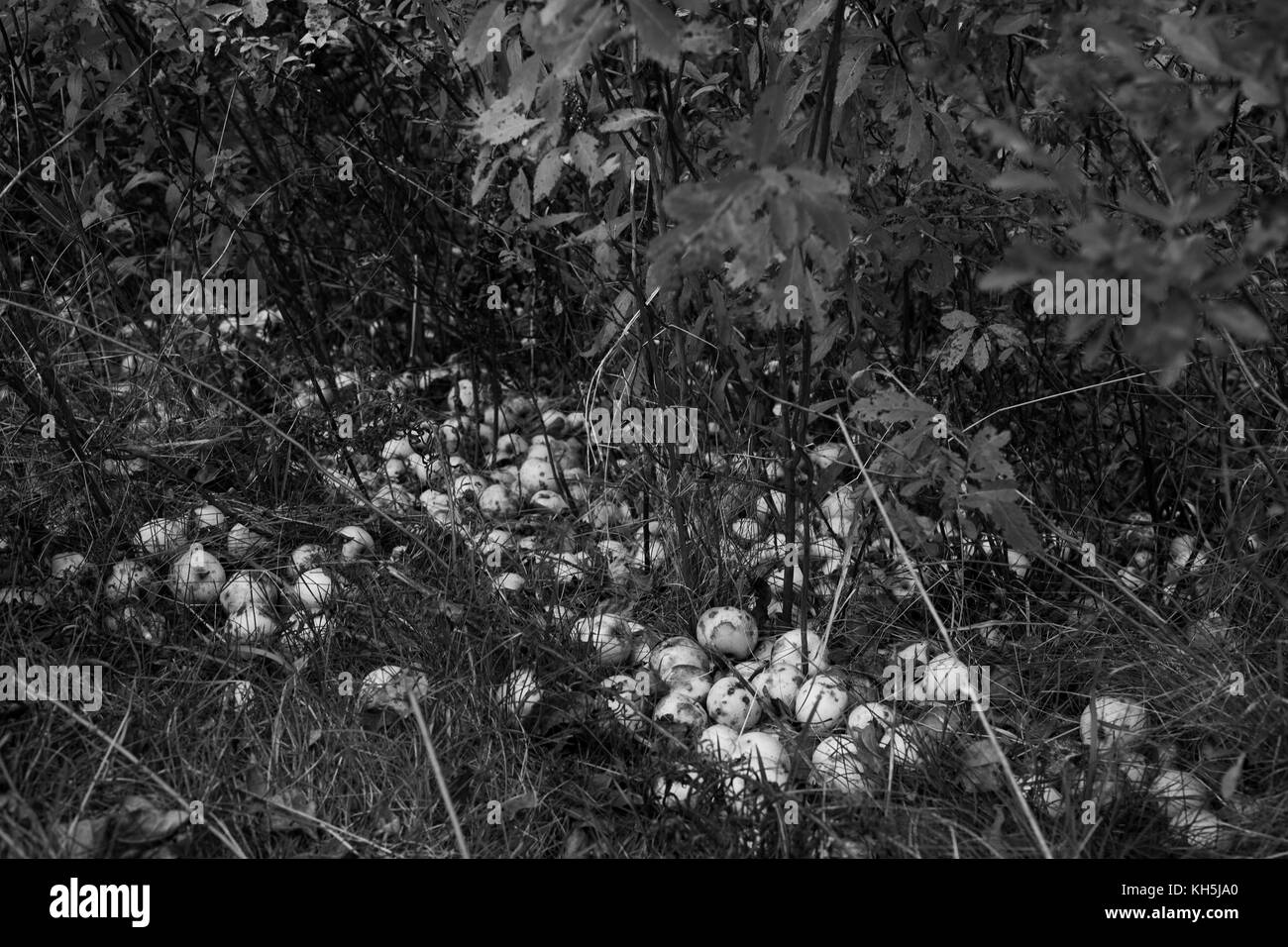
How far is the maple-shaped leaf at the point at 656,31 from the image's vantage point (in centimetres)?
188

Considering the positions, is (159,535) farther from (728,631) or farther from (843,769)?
(843,769)

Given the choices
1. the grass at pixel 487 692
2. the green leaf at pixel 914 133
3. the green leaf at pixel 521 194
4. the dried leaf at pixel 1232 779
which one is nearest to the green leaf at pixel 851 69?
the green leaf at pixel 914 133

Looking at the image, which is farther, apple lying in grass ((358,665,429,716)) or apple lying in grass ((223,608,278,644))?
apple lying in grass ((223,608,278,644))

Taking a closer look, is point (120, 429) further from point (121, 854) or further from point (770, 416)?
point (770, 416)

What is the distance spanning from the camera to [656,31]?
189 centimetres

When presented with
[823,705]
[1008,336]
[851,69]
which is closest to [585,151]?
[851,69]

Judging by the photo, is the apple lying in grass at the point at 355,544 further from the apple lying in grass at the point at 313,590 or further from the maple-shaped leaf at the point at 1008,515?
the maple-shaped leaf at the point at 1008,515

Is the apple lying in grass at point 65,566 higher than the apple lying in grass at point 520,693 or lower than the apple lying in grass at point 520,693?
higher

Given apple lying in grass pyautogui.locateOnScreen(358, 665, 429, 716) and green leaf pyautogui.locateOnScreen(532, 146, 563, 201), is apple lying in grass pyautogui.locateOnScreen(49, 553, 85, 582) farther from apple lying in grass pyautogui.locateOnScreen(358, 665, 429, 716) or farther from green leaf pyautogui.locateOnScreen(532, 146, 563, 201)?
green leaf pyautogui.locateOnScreen(532, 146, 563, 201)

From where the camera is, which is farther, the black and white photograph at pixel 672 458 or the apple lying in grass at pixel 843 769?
the apple lying in grass at pixel 843 769

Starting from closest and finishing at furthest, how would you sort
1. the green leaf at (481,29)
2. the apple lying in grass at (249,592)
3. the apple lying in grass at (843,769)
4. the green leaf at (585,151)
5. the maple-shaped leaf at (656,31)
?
the maple-shaped leaf at (656,31) → the green leaf at (481,29) → the apple lying in grass at (843,769) → the green leaf at (585,151) → the apple lying in grass at (249,592)

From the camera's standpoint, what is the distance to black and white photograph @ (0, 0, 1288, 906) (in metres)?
2.15

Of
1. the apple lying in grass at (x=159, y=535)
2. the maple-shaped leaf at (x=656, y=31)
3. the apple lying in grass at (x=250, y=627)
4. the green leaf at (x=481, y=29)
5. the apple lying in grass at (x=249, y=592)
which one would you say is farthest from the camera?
the apple lying in grass at (x=159, y=535)

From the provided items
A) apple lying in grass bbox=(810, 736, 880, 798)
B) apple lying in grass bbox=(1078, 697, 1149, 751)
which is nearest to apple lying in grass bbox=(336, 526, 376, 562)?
apple lying in grass bbox=(810, 736, 880, 798)
